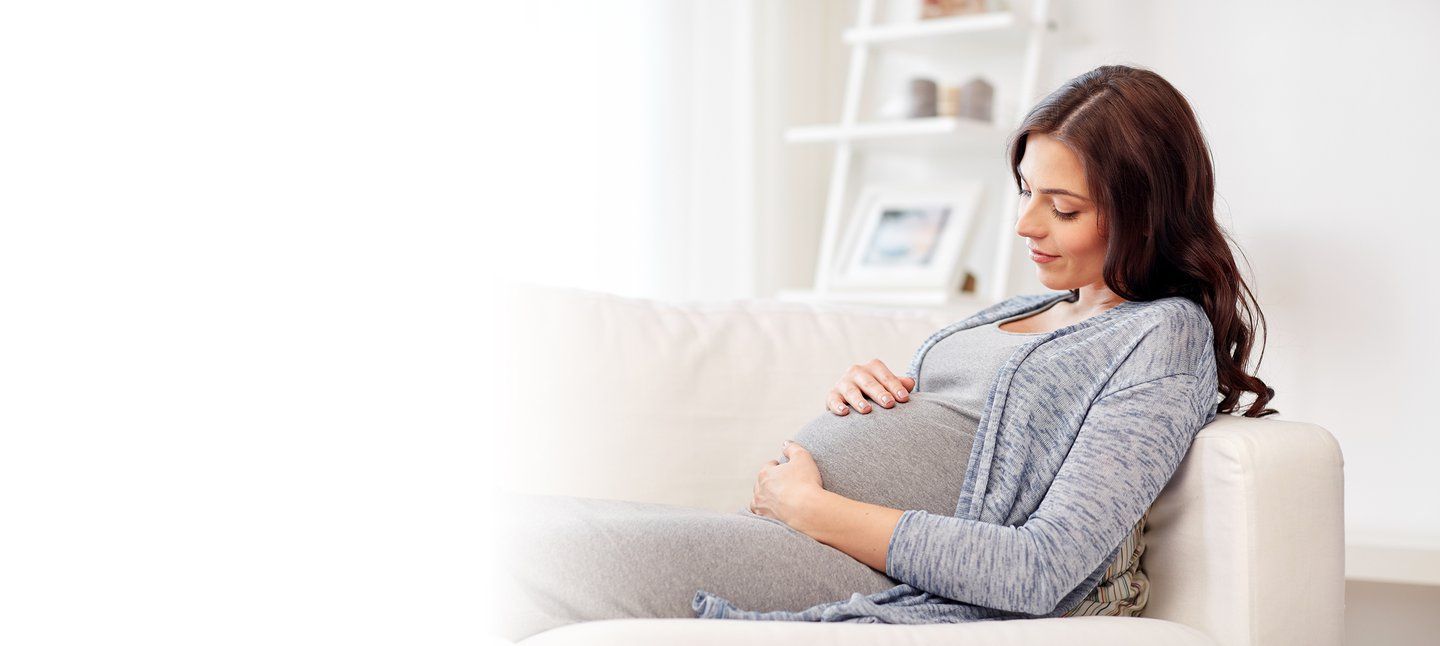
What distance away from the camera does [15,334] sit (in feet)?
4.06

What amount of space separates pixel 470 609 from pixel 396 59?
1.27m

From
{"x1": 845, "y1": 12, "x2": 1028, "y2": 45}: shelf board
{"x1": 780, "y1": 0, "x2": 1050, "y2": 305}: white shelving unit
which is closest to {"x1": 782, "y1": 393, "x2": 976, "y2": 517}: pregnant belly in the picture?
{"x1": 780, "y1": 0, "x2": 1050, "y2": 305}: white shelving unit

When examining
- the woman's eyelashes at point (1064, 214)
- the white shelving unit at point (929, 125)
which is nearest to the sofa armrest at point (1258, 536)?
the woman's eyelashes at point (1064, 214)

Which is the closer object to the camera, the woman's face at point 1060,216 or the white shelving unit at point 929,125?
the woman's face at point 1060,216

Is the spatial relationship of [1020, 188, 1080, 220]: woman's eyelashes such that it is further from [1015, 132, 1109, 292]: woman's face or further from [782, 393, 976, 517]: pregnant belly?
[782, 393, 976, 517]: pregnant belly

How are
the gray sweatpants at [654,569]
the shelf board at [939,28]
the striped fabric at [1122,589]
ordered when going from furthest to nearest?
the shelf board at [939,28] < the striped fabric at [1122,589] < the gray sweatpants at [654,569]

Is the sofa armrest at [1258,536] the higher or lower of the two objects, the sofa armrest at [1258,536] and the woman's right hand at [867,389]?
the lower

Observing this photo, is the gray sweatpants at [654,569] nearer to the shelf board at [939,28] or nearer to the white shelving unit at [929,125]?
the white shelving unit at [929,125]

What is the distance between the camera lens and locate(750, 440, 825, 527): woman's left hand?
1179 millimetres

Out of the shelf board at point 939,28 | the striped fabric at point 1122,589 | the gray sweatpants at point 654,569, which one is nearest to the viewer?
the gray sweatpants at point 654,569

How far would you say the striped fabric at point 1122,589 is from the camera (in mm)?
1171

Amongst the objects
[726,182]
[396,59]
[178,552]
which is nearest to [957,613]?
[178,552]

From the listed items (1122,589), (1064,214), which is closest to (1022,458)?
(1122,589)

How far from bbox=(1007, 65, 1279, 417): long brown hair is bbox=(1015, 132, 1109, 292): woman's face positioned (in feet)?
0.04
